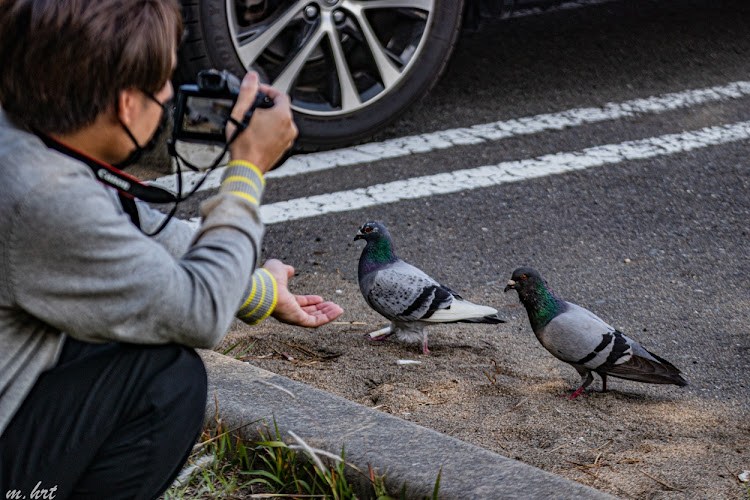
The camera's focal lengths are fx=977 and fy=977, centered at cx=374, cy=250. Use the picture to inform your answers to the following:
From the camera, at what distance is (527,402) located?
117 inches

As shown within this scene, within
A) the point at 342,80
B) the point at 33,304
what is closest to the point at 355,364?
the point at 33,304

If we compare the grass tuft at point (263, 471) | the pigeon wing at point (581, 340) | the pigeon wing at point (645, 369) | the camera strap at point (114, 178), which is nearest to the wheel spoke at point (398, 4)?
the pigeon wing at point (581, 340)

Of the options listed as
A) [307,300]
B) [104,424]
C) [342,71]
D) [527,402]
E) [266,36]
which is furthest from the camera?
[342,71]

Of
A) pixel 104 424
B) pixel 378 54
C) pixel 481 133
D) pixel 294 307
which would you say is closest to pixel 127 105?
pixel 104 424

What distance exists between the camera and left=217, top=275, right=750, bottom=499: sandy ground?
101 inches

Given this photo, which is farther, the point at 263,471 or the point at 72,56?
the point at 263,471

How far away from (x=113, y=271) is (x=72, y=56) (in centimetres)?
38

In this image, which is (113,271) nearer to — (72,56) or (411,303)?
(72,56)

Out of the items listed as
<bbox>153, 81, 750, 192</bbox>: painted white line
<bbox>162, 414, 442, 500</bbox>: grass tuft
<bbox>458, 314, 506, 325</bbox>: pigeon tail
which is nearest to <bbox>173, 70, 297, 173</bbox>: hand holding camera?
<bbox>162, 414, 442, 500</bbox>: grass tuft

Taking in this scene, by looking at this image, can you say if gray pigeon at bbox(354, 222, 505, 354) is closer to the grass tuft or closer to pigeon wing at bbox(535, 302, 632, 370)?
pigeon wing at bbox(535, 302, 632, 370)

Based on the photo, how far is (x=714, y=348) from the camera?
136 inches

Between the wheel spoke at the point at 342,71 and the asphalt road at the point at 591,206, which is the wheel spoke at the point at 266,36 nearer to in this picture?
the wheel spoke at the point at 342,71

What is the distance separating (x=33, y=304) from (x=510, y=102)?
14.1 ft

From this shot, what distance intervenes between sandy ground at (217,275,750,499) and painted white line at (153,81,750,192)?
4.52 ft
